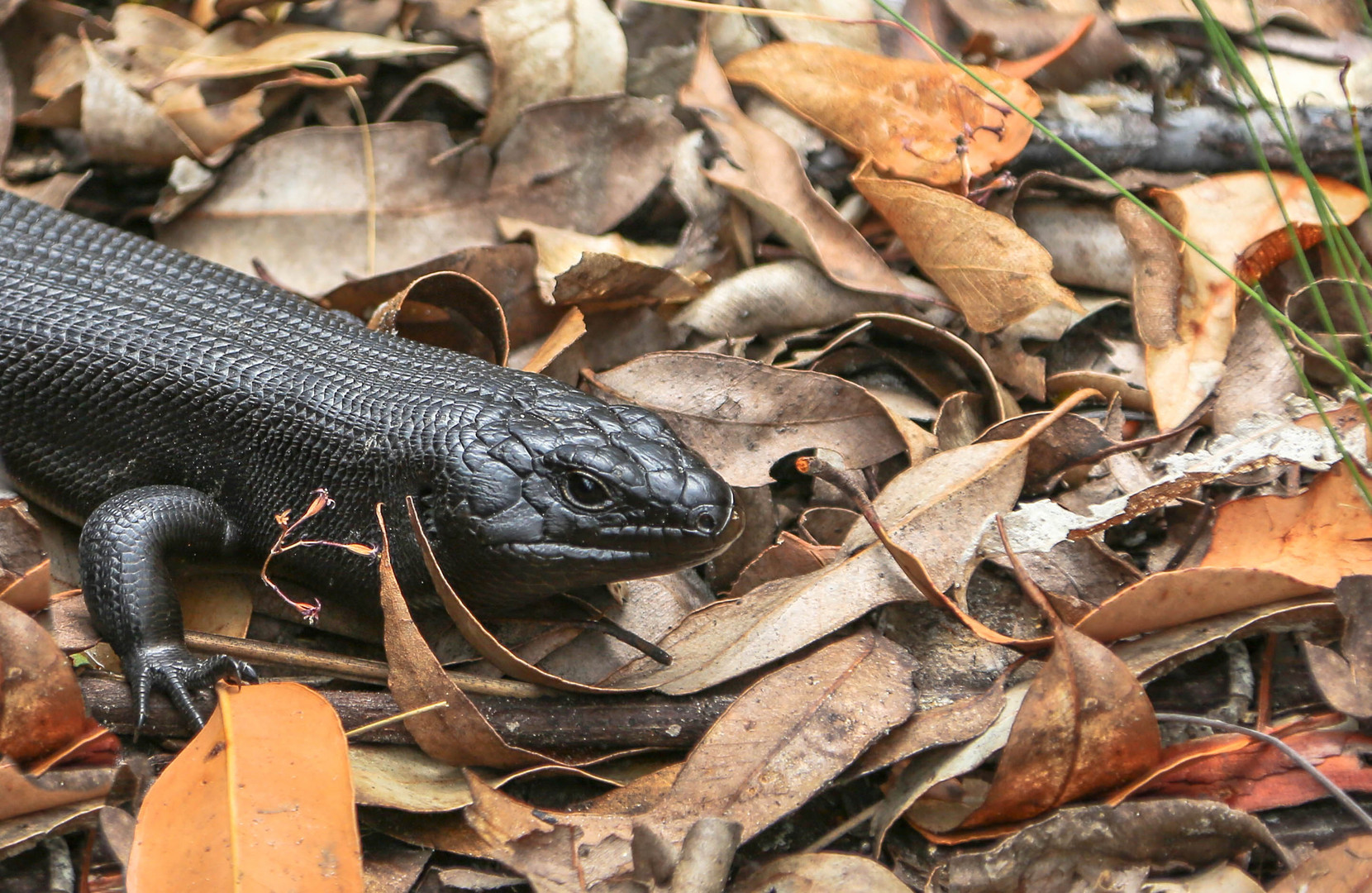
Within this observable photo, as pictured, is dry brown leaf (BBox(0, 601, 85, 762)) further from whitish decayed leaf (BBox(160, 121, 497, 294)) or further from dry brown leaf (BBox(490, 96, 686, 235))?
dry brown leaf (BBox(490, 96, 686, 235))

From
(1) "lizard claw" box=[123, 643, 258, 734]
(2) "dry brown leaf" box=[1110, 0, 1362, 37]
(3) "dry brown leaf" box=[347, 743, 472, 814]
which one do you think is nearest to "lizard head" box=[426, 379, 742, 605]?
(3) "dry brown leaf" box=[347, 743, 472, 814]

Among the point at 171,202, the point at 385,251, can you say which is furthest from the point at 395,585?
the point at 171,202

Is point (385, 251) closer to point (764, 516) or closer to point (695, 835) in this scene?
point (764, 516)

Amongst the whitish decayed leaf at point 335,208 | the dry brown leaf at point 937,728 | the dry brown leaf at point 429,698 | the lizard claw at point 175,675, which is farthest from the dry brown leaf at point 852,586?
the whitish decayed leaf at point 335,208

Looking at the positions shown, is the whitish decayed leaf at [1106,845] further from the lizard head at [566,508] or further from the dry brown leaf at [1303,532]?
the lizard head at [566,508]

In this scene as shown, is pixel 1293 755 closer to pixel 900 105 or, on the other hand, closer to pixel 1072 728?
pixel 1072 728
